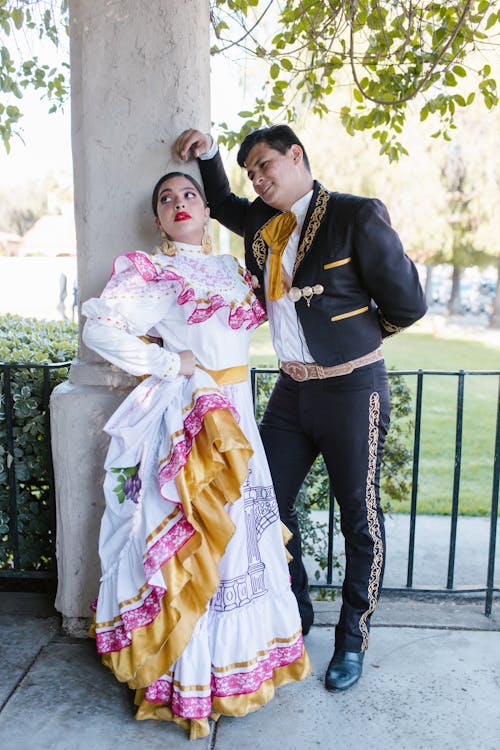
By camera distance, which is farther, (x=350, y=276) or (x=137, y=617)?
(x=350, y=276)

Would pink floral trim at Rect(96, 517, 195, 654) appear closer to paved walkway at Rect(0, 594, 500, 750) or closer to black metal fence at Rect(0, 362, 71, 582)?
paved walkway at Rect(0, 594, 500, 750)

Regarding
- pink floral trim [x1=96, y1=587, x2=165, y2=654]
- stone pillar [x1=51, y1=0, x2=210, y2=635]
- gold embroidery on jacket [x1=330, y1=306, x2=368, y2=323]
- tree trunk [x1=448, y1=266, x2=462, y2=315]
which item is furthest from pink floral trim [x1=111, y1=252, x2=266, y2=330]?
tree trunk [x1=448, y1=266, x2=462, y2=315]

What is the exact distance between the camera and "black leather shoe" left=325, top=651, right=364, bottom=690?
2.61 meters

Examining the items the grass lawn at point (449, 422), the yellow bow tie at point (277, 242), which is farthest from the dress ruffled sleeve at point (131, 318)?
the grass lawn at point (449, 422)

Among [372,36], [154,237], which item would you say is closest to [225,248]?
[372,36]

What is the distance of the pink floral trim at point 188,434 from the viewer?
2301 millimetres

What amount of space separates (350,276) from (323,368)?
0.36m

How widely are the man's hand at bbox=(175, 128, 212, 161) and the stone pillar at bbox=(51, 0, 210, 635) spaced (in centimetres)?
7

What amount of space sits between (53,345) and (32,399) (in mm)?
561

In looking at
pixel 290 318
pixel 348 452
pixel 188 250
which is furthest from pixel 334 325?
pixel 188 250

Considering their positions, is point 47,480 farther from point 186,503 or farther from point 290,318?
point 290,318

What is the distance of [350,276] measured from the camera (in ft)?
8.38

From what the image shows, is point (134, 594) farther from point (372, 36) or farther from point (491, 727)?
point (372, 36)

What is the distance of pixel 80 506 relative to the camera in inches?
114
